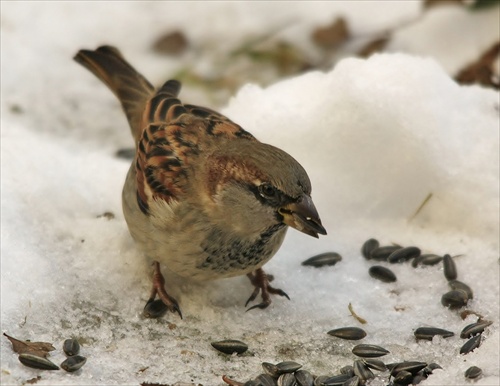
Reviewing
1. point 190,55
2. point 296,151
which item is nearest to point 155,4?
point 190,55

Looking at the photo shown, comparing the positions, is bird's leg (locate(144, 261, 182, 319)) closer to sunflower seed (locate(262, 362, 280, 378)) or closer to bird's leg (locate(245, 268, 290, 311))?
bird's leg (locate(245, 268, 290, 311))

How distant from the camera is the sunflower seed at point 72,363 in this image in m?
3.74

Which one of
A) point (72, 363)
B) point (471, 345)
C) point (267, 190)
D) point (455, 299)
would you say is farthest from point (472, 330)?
point (72, 363)

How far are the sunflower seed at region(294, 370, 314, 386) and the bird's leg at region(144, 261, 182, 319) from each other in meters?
0.70

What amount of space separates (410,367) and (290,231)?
52.1 inches

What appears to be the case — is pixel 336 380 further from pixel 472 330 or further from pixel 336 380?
pixel 472 330

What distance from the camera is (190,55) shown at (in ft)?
22.2

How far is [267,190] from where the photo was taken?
385 cm

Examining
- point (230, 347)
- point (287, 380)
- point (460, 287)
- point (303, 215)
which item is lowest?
point (287, 380)

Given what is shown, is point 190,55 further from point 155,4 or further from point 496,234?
point 496,234

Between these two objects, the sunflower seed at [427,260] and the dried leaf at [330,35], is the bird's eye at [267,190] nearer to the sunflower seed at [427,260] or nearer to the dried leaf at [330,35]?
Answer: the sunflower seed at [427,260]

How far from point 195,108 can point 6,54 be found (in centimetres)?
217

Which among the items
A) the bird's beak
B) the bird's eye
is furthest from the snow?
the bird's eye

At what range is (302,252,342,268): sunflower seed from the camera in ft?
15.4
